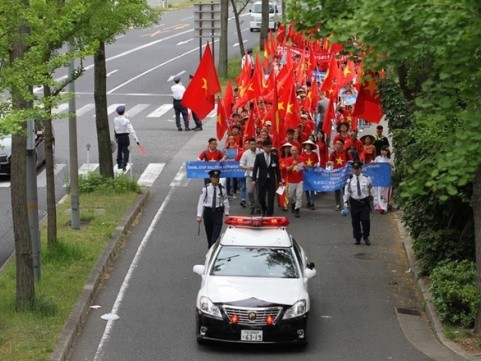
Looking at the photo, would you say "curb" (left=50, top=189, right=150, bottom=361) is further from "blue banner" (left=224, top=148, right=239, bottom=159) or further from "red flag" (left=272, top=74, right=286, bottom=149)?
"red flag" (left=272, top=74, right=286, bottom=149)

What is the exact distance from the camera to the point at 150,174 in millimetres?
29016

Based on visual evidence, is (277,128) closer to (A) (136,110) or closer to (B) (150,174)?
(B) (150,174)

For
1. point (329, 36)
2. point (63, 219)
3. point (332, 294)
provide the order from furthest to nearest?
point (63, 219)
point (332, 294)
point (329, 36)

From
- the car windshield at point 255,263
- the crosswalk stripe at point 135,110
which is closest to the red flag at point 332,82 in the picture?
the crosswalk stripe at point 135,110

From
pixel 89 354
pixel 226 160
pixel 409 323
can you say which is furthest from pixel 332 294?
pixel 226 160

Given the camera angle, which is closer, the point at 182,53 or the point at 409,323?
the point at 409,323

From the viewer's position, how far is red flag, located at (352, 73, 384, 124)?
24.6m

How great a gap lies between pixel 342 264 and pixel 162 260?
3.26 meters

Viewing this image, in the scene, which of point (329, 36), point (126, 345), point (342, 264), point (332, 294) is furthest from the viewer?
point (342, 264)

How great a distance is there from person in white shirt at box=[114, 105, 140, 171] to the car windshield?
12.5 m

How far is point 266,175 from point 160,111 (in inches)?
700

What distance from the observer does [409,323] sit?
1731 cm

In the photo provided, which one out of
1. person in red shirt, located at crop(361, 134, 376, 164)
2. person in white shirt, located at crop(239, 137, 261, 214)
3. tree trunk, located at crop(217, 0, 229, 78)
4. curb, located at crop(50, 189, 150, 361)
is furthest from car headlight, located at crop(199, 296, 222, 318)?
tree trunk, located at crop(217, 0, 229, 78)

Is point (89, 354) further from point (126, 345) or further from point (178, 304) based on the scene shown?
point (178, 304)
